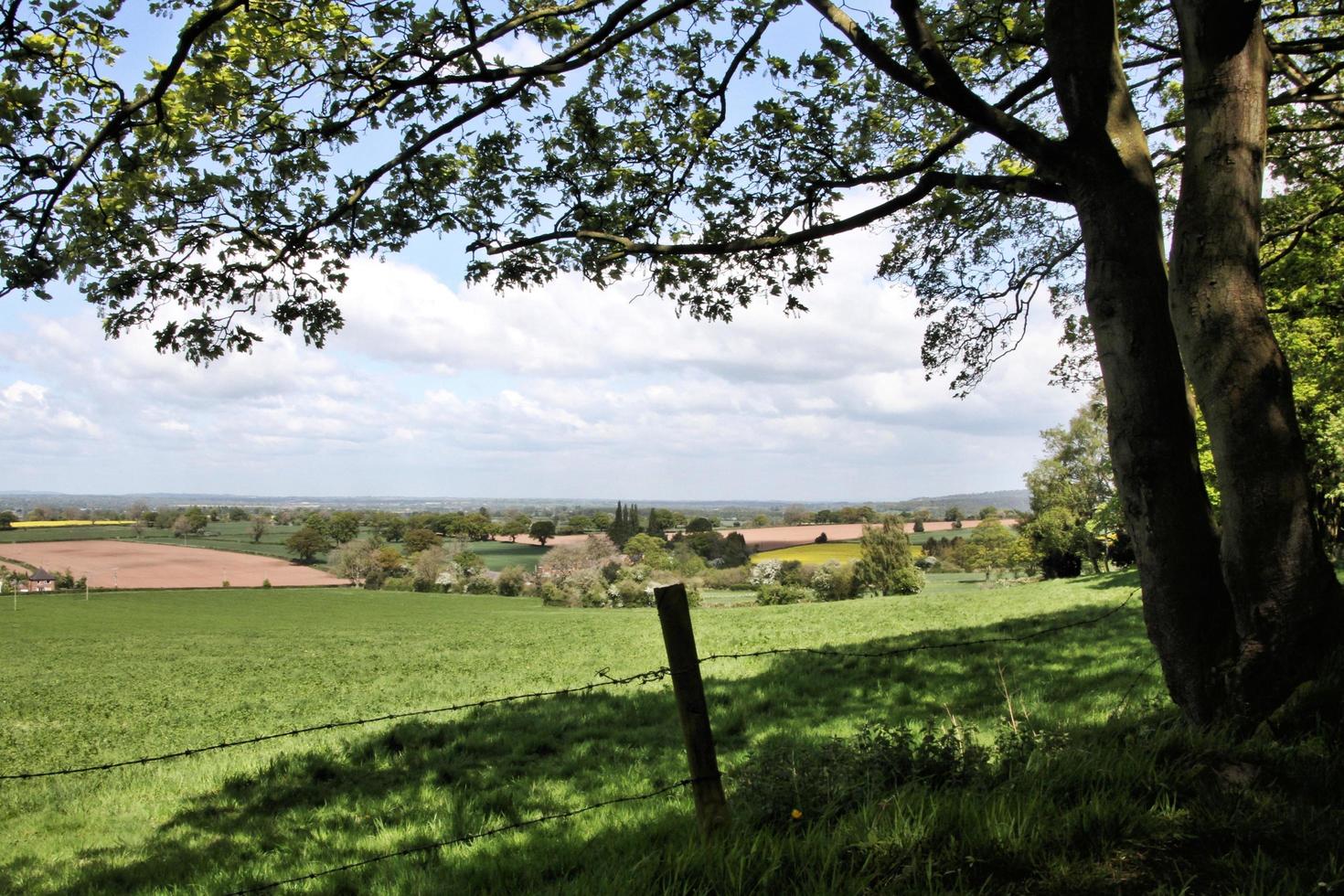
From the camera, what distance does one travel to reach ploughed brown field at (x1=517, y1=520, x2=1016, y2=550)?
9635 centimetres

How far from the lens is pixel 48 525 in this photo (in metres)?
94.7

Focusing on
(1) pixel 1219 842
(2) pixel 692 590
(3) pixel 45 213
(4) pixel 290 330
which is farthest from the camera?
(2) pixel 692 590

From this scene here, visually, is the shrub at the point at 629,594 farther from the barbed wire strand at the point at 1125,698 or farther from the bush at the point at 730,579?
the barbed wire strand at the point at 1125,698

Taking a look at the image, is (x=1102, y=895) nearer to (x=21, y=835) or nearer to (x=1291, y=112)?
(x=21, y=835)

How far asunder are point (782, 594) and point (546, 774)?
5315 cm

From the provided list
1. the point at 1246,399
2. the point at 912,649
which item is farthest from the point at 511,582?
the point at 1246,399

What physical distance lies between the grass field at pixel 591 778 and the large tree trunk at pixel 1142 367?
0.73 metres

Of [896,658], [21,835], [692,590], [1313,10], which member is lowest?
[692,590]

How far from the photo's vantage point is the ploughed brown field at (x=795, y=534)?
9635cm

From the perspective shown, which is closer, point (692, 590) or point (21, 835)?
point (21, 835)

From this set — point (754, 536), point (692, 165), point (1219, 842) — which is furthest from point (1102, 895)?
point (754, 536)

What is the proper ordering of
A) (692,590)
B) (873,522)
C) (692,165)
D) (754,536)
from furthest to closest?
(754,536) → (873,522) → (692,590) → (692,165)

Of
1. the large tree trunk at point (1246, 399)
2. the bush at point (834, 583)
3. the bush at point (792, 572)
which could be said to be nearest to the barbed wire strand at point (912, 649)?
the large tree trunk at point (1246, 399)

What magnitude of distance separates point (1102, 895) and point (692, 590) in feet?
207
